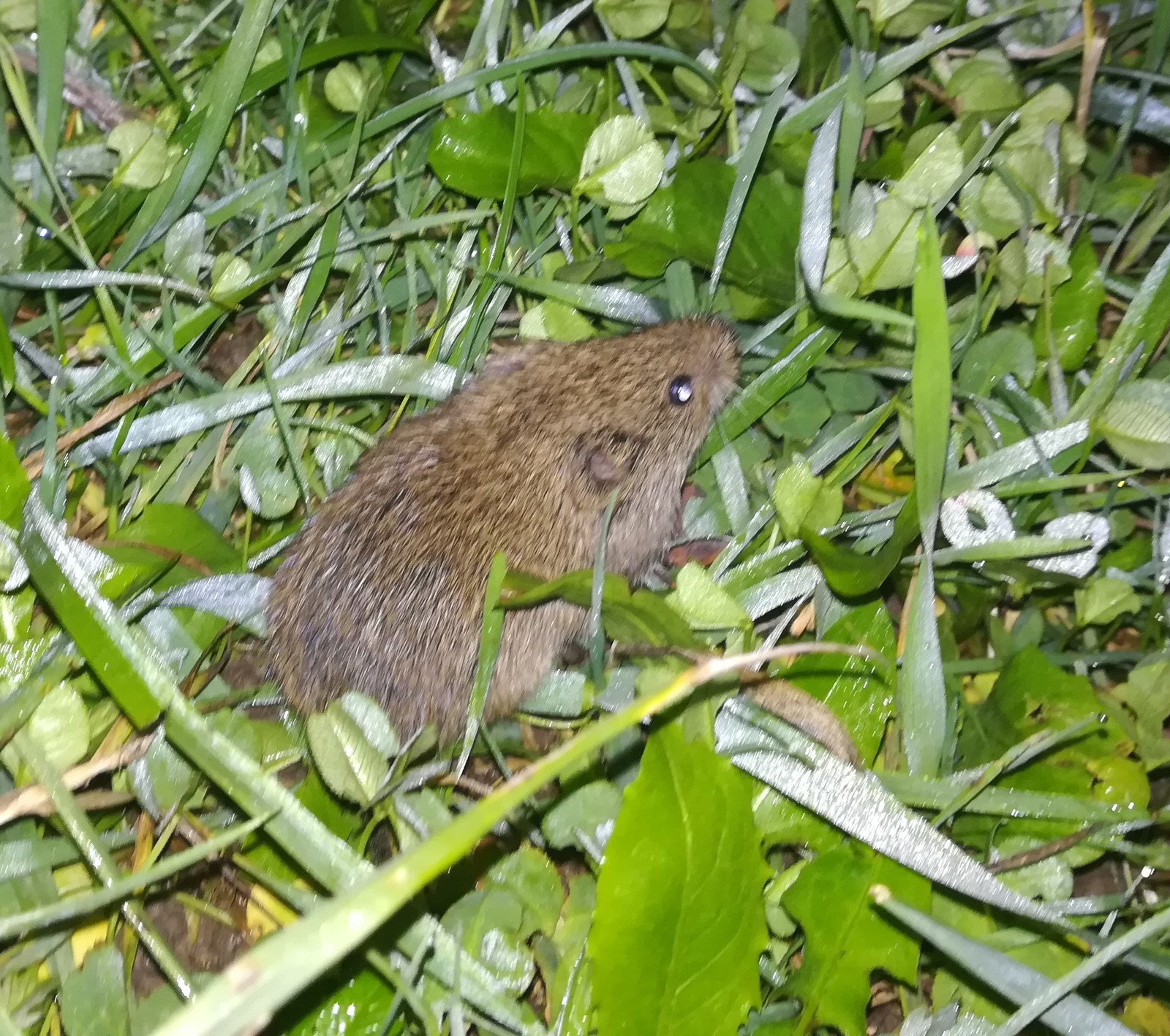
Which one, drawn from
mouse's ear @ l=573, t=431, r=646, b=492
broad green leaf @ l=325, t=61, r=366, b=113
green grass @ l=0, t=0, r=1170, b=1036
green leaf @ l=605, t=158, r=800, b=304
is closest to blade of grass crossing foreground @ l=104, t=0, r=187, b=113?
green grass @ l=0, t=0, r=1170, b=1036

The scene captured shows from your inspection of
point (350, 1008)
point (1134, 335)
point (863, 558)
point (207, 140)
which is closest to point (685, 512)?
point (863, 558)

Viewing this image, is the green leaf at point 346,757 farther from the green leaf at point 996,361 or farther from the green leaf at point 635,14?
the green leaf at point 635,14

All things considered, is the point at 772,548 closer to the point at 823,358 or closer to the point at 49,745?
the point at 823,358

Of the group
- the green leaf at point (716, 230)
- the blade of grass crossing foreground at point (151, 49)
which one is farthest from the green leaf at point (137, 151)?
the green leaf at point (716, 230)

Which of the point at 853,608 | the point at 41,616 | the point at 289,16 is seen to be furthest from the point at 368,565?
the point at 289,16

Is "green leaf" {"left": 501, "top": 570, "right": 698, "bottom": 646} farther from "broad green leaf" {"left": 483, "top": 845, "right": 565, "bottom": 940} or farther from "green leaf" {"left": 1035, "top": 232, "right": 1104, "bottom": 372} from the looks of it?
"green leaf" {"left": 1035, "top": 232, "right": 1104, "bottom": 372}

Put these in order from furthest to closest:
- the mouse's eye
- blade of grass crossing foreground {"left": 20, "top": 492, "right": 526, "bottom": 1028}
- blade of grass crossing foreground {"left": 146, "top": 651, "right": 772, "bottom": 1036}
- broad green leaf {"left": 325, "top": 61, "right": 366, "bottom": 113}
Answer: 1. broad green leaf {"left": 325, "top": 61, "right": 366, "bottom": 113}
2. the mouse's eye
3. blade of grass crossing foreground {"left": 20, "top": 492, "right": 526, "bottom": 1028}
4. blade of grass crossing foreground {"left": 146, "top": 651, "right": 772, "bottom": 1036}

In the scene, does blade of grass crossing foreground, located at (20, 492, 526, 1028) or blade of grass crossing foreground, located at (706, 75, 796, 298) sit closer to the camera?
blade of grass crossing foreground, located at (20, 492, 526, 1028)
